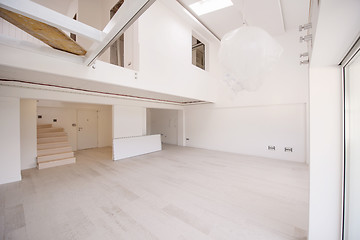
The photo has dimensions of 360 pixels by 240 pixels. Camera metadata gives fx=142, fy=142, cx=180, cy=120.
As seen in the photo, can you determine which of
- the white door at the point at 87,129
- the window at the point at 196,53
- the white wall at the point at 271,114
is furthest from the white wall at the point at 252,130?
the white door at the point at 87,129

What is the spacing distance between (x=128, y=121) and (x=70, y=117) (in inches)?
120

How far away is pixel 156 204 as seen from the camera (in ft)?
7.15

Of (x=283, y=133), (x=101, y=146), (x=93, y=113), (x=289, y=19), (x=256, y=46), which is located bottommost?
(x=101, y=146)

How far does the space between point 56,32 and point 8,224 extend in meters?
2.39

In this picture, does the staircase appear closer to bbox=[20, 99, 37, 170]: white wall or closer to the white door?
bbox=[20, 99, 37, 170]: white wall

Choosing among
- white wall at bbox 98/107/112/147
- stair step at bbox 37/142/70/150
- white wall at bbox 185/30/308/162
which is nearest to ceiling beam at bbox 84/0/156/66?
white wall at bbox 185/30/308/162

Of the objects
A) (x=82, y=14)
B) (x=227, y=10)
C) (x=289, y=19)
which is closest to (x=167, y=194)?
(x=227, y=10)

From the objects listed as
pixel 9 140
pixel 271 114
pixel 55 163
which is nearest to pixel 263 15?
pixel 271 114

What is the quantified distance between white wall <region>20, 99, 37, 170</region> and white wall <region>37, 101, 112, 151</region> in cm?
164

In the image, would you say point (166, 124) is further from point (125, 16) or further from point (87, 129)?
point (125, 16)

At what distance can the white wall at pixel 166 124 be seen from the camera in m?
7.80

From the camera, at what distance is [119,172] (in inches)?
139

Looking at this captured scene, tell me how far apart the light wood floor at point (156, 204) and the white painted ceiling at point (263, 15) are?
385cm

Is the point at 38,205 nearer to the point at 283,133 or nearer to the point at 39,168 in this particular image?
the point at 39,168
